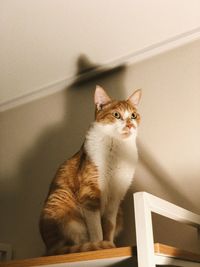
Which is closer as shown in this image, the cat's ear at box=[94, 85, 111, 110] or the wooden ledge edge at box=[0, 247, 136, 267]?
the wooden ledge edge at box=[0, 247, 136, 267]

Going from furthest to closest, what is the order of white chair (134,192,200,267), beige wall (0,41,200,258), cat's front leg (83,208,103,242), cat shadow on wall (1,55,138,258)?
cat shadow on wall (1,55,138,258) → beige wall (0,41,200,258) → cat's front leg (83,208,103,242) → white chair (134,192,200,267)

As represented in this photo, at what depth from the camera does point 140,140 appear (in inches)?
54.7

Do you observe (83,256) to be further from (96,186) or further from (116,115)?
(116,115)

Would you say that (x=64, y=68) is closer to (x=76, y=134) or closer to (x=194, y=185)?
(x=76, y=134)

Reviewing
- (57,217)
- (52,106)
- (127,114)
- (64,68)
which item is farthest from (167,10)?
(57,217)

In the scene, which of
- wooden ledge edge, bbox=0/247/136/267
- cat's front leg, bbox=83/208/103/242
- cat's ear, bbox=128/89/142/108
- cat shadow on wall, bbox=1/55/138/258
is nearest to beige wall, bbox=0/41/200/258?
cat shadow on wall, bbox=1/55/138/258

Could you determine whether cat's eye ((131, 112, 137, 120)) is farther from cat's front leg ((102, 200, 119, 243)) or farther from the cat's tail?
the cat's tail

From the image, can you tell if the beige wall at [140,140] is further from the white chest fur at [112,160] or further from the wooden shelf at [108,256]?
the wooden shelf at [108,256]

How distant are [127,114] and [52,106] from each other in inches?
23.8

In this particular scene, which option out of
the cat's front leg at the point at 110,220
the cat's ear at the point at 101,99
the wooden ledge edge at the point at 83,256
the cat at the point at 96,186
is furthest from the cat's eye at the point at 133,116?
the wooden ledge edge at the point at 83,256

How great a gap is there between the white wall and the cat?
0.31 m

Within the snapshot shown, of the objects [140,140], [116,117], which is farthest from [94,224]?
[140,140]

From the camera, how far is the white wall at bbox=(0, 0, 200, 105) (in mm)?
Result: 1289

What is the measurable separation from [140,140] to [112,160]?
275 mm
